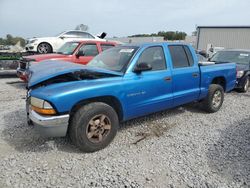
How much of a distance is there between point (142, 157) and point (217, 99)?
3.28m

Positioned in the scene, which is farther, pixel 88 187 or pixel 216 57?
pixel 216 57

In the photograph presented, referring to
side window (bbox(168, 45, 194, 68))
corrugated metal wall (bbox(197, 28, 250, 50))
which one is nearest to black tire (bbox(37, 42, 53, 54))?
side window (bbox(168, 45, 194, 68))

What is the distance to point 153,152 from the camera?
152 inches

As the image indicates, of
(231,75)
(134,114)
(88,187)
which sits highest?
(231,75)

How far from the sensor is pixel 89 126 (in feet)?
12.2

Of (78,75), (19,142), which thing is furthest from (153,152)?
(19,142)

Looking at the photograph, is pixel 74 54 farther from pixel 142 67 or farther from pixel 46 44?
pixel 142 67

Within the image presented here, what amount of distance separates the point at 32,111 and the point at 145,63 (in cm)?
203

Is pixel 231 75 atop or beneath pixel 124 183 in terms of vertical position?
atop

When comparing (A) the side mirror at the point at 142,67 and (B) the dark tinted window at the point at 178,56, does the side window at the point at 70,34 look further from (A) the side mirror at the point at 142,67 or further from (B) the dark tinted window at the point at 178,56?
(A) the side mirror at the point at 142,67

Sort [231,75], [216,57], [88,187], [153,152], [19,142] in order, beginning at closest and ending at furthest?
[88,187] → [153,152] → [19,142] → [231,75] → [216,57]

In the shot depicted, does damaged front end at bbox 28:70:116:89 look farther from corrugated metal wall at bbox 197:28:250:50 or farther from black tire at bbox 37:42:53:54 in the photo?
corrugated metal wall at bbox 197:28:250:50

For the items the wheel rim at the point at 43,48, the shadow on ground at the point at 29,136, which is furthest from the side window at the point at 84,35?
the shadow on ground at the point at 29,136

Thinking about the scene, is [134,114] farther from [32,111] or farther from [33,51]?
[33,51]
